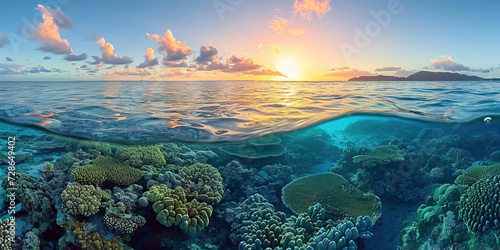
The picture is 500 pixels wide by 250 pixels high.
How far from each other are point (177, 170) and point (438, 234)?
320 inches

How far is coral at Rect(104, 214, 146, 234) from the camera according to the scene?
218 inches

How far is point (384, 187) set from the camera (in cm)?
964

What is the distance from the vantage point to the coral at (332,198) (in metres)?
7.84

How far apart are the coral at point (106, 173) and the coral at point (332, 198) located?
5.23 m

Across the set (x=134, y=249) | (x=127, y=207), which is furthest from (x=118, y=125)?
(x=134, y=249)

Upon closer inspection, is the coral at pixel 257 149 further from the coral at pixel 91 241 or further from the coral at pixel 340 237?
the coral at pixel 91 241

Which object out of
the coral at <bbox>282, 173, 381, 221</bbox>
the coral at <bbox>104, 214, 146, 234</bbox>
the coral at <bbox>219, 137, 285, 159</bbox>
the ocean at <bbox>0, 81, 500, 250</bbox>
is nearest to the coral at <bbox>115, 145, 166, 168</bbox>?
the ocean at <bbox>0, 81, 500, 250</bbox>

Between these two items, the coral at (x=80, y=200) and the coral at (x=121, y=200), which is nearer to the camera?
the coral at (x=80, y=200)

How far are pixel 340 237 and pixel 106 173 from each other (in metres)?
6.52

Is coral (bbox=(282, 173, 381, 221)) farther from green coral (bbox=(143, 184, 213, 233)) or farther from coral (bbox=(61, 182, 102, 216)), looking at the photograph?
coral (bbox=(61, 182, 102, 216))

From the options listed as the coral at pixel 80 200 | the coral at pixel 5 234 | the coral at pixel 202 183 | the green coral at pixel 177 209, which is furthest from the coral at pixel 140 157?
the coral at pixel 5 234

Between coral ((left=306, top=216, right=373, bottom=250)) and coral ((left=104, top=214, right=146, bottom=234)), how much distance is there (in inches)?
163

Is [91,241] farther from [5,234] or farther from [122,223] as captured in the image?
[5,234]

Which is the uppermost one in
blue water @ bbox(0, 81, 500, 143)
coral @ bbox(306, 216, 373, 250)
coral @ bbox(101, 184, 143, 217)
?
blue water @ bbox(0, 81, 500, 143)
